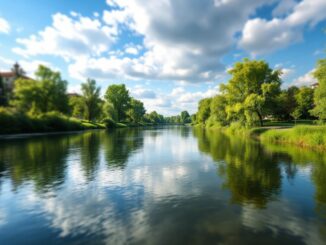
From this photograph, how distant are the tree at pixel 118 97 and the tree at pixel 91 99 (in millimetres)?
21442

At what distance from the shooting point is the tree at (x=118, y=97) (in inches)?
4739

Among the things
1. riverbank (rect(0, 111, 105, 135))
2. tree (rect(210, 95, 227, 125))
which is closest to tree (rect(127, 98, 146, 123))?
tree (rect(210, 95, 227, 125))

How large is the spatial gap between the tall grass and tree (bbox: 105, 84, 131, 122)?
95.9m

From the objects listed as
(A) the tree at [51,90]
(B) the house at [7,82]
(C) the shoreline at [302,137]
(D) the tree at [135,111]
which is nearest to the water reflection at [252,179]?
(C) the shoreline at [302,137]

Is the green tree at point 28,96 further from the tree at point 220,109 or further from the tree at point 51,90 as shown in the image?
the tree at point 220,109

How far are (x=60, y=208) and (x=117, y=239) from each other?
434cm

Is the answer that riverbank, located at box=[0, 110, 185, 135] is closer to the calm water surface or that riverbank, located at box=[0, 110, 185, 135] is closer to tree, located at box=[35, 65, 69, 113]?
tree, located at box=[35, 65, 69, 113]


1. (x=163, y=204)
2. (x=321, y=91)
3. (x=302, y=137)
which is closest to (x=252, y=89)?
(x=321, y=91)

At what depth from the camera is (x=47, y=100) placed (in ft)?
231

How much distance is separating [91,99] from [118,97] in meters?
26.9

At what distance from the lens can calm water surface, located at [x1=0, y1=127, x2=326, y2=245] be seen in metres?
7.63

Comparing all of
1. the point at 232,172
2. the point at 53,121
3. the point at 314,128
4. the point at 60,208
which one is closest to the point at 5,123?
the point at 53,121

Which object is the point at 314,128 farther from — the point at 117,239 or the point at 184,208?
the point at 117,239

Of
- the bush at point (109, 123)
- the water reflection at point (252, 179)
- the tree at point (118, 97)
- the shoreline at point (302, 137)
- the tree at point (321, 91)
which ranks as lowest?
the water reflection at point (252, 179)
